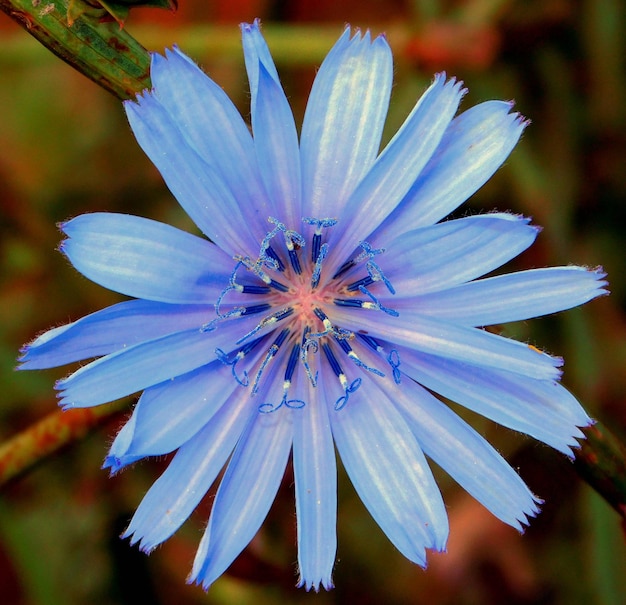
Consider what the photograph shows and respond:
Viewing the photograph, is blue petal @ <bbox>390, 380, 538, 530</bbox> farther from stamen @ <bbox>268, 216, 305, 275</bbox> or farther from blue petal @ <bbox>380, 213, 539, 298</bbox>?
stamen @ <bbox>268, 216, 305, 275</bbox>

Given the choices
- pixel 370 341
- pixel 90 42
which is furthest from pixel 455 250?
pixel 90 42

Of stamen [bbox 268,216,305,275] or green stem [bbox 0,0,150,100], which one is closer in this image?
green stem [bbox 0,0,150,100]

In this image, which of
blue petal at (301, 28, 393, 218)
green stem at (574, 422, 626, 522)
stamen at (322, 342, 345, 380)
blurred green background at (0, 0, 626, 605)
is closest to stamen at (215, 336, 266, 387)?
stamen at (322, 342, 345, 380)

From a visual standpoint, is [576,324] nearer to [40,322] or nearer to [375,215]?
[375,215]

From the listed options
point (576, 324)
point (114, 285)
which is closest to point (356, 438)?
point (114, 285)

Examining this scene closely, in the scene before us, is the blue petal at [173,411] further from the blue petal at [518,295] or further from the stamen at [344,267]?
the blue petal at [518,295]

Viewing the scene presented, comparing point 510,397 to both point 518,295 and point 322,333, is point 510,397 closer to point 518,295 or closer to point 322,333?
point 518,295

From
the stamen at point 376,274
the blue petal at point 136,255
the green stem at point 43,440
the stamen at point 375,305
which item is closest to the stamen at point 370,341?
the stamen at point 375,305
